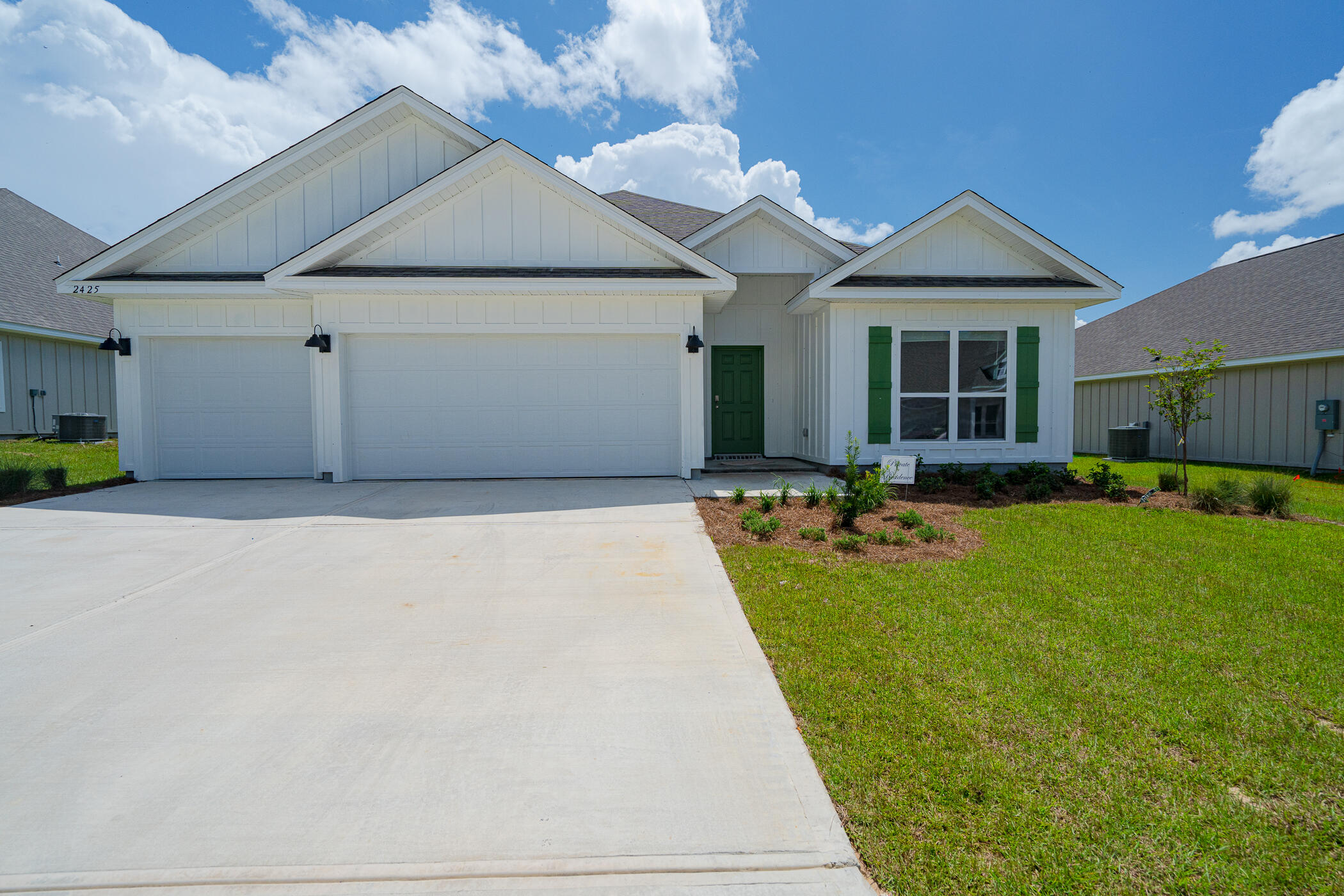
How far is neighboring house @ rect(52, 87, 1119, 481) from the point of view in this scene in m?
9.53

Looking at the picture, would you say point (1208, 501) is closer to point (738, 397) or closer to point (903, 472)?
point (903, 472)

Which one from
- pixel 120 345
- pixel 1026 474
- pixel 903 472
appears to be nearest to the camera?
pixel 903 472

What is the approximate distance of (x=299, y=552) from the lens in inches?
223

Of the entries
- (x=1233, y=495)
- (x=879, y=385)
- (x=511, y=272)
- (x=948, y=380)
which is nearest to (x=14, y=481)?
(x=511, y=272)

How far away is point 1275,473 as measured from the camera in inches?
476

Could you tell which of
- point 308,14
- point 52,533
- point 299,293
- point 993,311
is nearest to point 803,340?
point 993,311

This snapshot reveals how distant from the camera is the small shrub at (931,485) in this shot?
8.77 metres

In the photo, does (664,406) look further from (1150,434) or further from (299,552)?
(1150,434)

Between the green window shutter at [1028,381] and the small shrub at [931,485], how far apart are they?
229 centimetres

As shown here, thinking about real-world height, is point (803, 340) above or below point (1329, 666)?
above

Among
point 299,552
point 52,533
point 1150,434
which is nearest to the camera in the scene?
point 299,552

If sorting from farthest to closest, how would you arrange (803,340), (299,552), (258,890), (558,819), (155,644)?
(803,340) → (299,552) → (155,644) → (558,819) → (258,890)

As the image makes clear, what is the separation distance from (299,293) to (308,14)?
461 cm

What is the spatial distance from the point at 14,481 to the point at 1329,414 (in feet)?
71.5
